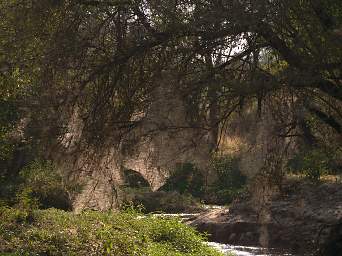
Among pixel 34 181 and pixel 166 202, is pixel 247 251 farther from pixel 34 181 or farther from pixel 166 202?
pixel 166 202

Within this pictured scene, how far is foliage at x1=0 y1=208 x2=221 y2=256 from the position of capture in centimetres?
1447

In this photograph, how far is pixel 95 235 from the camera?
15.8 metres

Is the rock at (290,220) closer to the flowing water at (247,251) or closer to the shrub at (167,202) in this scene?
the flowing water at (247,251)

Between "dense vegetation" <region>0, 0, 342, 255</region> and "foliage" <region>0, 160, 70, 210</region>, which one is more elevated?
"dense vegetation" <region>0, 0, 342, 255</region>

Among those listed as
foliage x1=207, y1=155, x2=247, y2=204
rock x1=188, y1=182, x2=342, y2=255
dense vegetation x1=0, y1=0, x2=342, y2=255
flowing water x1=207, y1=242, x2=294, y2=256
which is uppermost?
dense vegetation x1=0, y1=0, x2=342, y2=255

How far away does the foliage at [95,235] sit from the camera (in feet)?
47.5

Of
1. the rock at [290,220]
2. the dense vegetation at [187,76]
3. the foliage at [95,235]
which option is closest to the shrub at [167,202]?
the rock at [290,220]

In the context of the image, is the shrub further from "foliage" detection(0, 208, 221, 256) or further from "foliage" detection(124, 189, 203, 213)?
"foliage" detection(0, 208, 221, 256)

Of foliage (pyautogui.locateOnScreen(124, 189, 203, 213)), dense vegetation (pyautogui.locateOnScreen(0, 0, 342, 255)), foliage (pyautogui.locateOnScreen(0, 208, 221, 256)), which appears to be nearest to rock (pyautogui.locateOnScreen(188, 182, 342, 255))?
foliage (pyautogui.locateOnScreen(0, 208, 221, 256))

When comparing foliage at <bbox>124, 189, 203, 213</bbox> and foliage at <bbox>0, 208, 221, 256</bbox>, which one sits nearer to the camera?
foliage at <bbox>0, 208, 221, 256</bbox>

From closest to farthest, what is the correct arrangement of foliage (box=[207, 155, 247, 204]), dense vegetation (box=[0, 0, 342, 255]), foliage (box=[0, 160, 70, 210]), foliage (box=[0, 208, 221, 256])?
dense vegetation (box=[0, 0, 342, 255]) < foliage (box=[0, 208, 221, 256]) < foliage (box=[0, 160, 70, 210]) < foliage (box=[207, 155, 247, 204])

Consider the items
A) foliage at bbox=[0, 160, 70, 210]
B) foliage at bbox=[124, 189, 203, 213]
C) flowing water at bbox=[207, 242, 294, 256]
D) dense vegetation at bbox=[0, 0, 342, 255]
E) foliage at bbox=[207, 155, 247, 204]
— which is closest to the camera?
dense vegetation at bbox=[0, 0, 342, 255]

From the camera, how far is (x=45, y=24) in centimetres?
1120

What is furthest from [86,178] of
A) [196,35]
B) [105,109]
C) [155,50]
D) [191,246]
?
[191,246]
